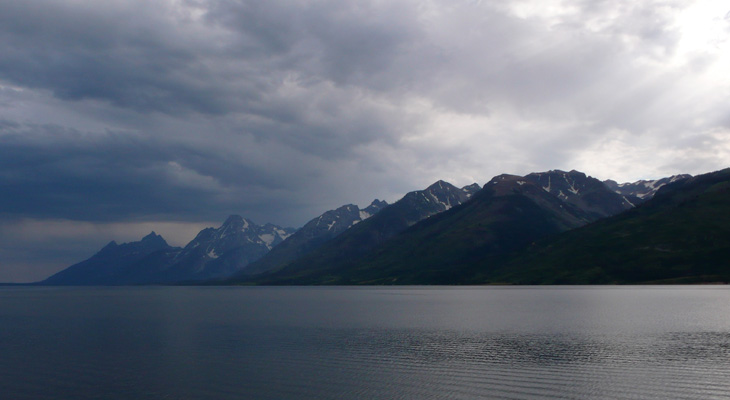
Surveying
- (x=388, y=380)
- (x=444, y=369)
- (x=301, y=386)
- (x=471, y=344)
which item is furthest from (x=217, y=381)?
(x=471, y=344)

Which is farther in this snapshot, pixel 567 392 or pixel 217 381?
pixel 217 381

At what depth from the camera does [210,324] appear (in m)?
148

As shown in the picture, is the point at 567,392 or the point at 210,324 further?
the point at 210,324

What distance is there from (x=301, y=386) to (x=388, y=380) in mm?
11574

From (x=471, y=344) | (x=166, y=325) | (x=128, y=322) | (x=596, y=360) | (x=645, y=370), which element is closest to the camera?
(x=645, y=370)

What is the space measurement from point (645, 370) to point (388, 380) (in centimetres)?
3644

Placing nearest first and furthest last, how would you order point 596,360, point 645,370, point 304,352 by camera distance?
1. point 645,370
2. point 596,360
3. point 304,352

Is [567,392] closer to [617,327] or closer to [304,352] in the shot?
[304,352]

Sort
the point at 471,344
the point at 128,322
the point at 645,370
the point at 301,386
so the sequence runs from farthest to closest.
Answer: the point at 128,322, the point at 471,344, the point at 645,370, the point at 301,386

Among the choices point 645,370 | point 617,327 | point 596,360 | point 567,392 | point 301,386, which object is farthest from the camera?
point 617,327

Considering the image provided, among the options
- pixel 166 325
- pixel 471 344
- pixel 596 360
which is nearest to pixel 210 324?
pixel 166 325

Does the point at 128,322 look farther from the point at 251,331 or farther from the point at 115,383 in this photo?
the point at 115,383

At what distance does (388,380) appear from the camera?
68188mm

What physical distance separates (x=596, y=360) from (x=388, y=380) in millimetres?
35160
